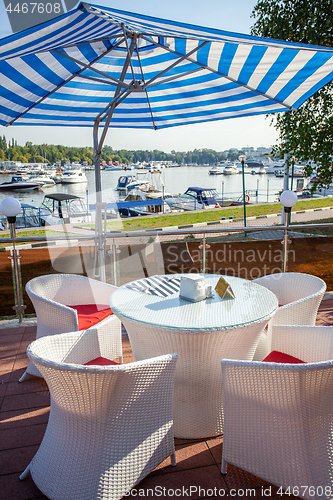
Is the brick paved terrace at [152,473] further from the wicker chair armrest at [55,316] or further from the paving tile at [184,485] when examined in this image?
the wicker chair armrest at [55,316]

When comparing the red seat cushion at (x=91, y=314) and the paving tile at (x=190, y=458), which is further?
the red seat cushion at (x=91, y=314)

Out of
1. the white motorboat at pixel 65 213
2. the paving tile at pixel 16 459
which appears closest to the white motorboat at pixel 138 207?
the white motorboat at pixel 65 213

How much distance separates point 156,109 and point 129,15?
1.99 m

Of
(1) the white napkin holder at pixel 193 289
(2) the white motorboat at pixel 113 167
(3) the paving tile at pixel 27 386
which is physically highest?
(2) the white motorboat at pixel 113 167

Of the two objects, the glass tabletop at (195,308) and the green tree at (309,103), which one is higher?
the green tree at (309,103)

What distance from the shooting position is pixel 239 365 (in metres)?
1.61

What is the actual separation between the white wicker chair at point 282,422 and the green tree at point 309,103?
6805 millimetres

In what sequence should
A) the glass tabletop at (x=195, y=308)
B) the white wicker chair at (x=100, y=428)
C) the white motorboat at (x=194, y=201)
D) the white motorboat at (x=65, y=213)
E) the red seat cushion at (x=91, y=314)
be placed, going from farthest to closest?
the white motorboat at (x=194, y=201) < the white motorboat at (x=65, y=213) < the red seat cushion at (x=91, y=314) < the glass tabletop at (x=195, y=308) < the white wicker chair at (x=100, y=428)

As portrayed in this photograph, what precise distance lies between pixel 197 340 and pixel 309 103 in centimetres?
789

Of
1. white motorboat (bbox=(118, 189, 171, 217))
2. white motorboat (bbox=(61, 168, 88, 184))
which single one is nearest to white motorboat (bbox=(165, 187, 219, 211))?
white motorboat (bbox=(118, 189, 171, 217))

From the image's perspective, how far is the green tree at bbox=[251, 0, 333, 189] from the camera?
24.4 ft

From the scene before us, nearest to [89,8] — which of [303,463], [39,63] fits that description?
[39,63]

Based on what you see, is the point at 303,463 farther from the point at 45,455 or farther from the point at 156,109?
the point at 156,109

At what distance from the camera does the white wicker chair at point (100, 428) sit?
1504 mm
